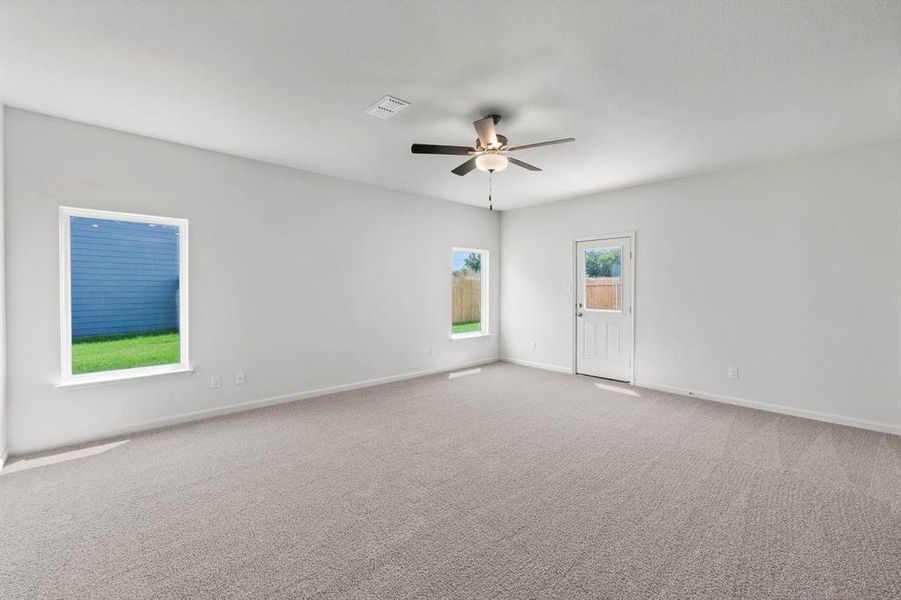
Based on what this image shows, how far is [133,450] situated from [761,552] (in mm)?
4385

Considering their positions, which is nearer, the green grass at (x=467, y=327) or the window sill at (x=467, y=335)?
the window sill at (x=467, y=335)

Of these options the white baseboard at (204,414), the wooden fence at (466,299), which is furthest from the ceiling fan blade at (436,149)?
the wooden fence at (466,299)

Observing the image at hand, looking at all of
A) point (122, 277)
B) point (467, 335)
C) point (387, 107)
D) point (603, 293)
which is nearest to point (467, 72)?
point (387, 107)

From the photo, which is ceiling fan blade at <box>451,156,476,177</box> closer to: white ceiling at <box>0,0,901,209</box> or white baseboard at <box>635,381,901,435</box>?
white ceiling at <box>0,0,901,209</box>

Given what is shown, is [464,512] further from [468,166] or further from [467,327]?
[467,327]

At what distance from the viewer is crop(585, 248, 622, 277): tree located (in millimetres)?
5605

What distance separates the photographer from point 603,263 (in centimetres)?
575

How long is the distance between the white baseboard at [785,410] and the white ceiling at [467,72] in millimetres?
2660

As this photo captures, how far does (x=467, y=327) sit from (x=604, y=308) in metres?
2.26

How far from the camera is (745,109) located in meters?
3.03

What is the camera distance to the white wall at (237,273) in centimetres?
319

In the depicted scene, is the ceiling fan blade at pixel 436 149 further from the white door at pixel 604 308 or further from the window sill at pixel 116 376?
the white door at pixel 604 308

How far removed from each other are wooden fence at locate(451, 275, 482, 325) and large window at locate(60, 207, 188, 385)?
3.76 meters

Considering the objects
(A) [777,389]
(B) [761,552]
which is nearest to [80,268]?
(B) [761,552]
